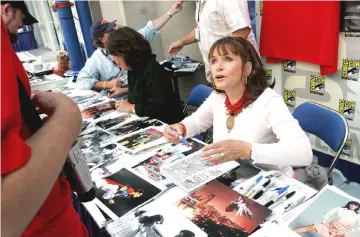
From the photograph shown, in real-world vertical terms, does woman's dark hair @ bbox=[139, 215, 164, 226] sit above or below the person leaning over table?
below

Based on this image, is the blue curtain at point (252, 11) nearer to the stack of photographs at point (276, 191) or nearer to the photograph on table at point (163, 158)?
the photograph on table at point (163, 158)

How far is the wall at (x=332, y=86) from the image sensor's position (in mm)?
2057

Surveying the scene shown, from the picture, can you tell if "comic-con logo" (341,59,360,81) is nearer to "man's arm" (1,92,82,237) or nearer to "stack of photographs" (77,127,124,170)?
"stack of photographs" (77,127,124,170)

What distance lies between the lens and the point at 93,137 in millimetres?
1682

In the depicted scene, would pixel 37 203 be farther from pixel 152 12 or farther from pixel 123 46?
pixel 152 12

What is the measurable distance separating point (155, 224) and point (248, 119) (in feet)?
2.12

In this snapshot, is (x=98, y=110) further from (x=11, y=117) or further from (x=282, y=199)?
(x=11, y=117)

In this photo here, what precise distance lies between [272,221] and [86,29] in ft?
11.7

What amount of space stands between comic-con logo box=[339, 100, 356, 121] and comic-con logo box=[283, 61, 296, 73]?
446mm

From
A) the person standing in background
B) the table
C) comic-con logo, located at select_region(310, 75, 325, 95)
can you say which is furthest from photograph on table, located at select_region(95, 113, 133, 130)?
the table

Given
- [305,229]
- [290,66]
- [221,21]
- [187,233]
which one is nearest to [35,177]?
[187,233]

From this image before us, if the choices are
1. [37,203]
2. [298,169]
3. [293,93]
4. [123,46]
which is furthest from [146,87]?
[37,203]

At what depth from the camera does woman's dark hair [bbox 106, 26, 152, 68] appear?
192 cm

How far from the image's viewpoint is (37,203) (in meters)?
0.43
